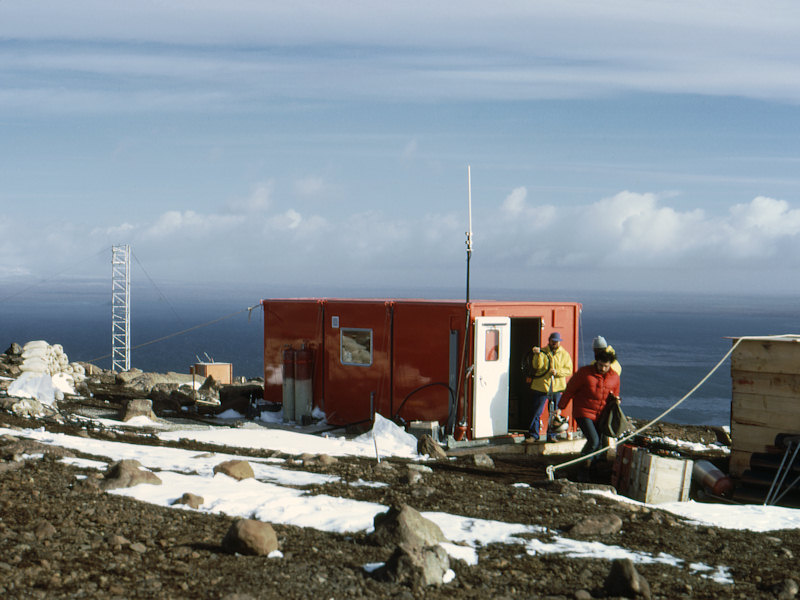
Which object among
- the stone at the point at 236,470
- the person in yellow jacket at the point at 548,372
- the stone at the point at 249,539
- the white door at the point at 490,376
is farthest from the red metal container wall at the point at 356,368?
the stone at the point at 249,539

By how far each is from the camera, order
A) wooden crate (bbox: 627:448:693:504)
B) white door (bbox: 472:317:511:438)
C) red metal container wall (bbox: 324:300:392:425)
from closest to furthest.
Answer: wooden crate (bbox: 627:448:693:504)
white door (bbox: 472:317:511:438)
red metal container wall (bbox: 324:300:392:425)

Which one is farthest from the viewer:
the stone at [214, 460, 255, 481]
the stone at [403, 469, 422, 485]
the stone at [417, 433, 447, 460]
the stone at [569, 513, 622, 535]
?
the stone at [417, 433, 447, 460]

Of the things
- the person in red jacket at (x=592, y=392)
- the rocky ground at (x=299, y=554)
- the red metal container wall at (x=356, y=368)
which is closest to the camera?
the rocky ground at (x=299, y=554)

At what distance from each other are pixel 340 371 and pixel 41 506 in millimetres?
9468

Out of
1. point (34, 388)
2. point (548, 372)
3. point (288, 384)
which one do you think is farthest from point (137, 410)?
point (548, 372)

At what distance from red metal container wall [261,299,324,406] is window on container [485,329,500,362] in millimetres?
3799

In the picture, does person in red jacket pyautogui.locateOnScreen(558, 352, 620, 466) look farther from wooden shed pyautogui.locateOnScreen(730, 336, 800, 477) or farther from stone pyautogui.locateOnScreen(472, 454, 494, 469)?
wooden shed pyautogui.locateOnScreen(730, 336, 800, 477)

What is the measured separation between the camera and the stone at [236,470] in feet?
28.1

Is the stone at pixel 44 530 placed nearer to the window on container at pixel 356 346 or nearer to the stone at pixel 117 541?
the stone at pixel 117 541

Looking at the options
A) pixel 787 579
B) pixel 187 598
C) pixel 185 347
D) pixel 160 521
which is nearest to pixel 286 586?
pixel 187 598

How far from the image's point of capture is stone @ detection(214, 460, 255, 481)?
8.56 metres

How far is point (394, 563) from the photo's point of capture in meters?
5.32

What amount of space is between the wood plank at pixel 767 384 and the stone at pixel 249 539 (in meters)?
7.93

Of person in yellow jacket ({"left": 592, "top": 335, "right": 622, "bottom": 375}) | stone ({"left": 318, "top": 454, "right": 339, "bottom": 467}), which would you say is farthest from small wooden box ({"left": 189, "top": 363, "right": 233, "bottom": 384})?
person in yellow jacket ({"left": 592, "top": 335, "right": 622, "bottom": 375})
